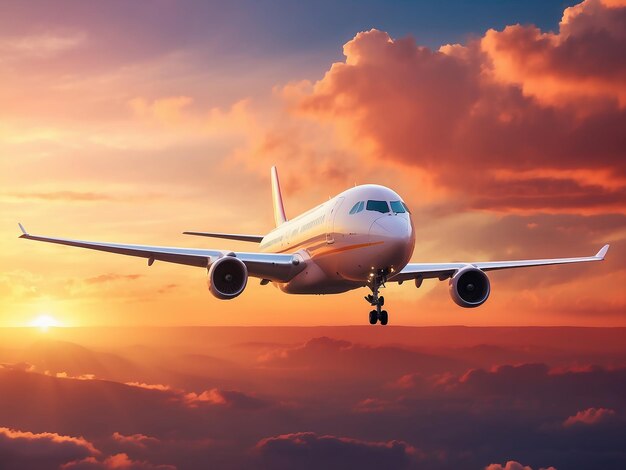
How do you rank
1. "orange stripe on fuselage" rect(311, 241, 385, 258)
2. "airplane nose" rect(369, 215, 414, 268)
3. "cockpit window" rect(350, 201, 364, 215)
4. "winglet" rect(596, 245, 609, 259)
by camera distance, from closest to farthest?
"airplane nose" rect(369, 215, 414, 268) → "orange stripe on fuselage" rect(311, 241, 385, 258) → "cockpit window" rect(350, 201, 364, 215) → "winglet" rect(596, 245, 609, 259)

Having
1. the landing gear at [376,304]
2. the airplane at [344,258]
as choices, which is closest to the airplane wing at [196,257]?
the airplane at [344,258]

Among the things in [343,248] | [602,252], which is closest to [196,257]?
[343,248]

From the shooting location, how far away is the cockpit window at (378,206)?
45.1 metres

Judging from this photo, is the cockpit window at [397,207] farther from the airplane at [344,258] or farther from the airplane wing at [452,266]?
the airplane wing at [452,266]

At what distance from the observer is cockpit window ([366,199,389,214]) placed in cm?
4506

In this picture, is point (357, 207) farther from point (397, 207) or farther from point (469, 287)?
point (469, 287)

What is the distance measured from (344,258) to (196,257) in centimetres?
824

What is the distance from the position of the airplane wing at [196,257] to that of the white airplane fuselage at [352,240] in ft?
2.07

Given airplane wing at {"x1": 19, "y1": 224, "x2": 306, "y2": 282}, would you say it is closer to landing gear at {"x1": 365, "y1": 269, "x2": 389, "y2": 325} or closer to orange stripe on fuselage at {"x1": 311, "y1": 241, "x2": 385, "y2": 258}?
orange stripe on fuselage at {"x1": 311, "y1": 241, "x2": 385, "y2": 258}

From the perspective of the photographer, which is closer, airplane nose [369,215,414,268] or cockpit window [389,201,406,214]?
airplane nose [369,215,414,268]

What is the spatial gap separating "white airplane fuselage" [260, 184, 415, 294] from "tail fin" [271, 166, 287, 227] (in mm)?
24339

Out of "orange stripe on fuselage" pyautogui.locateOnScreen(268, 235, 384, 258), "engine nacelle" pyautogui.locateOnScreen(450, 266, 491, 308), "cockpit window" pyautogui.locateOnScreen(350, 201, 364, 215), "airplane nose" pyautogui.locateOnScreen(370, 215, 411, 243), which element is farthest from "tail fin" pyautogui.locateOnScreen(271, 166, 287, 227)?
"airplane nose" pyautogui.locateOnScreen(370, 215, 411, 243)

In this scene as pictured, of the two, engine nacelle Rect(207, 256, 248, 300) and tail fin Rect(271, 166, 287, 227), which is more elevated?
tail fin Rect(271, 166, 287, 227)

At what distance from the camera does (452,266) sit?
2047 inches
